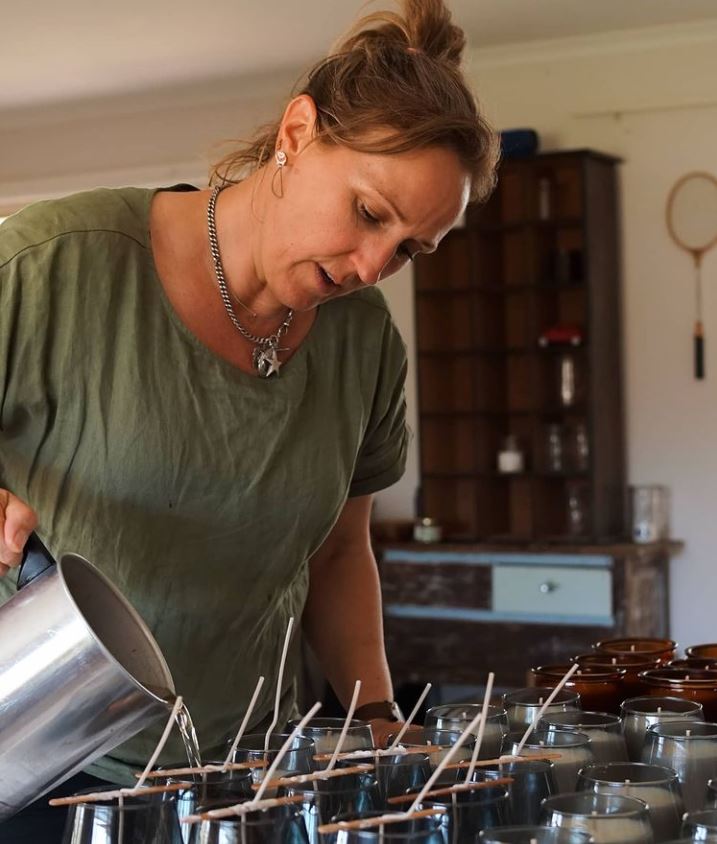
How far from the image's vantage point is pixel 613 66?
4777 mm

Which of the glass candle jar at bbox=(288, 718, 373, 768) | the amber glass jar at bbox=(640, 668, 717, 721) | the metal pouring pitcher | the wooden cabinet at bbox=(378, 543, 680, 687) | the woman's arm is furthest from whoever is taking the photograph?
the wooden cabinet at bbox=(378, 543, 680, 687)

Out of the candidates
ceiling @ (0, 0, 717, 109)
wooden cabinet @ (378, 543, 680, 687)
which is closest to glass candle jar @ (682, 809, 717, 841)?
wooden cabinet @ (378, 543, 680, 687)

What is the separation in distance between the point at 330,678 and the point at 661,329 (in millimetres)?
3218

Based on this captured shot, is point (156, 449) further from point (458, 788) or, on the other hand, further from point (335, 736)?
point (458, 788)

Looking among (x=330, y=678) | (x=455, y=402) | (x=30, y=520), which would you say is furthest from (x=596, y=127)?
(x=30, y=520)

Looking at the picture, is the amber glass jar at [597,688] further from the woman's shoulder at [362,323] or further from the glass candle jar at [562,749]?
the woman's shoulder at [362,323]

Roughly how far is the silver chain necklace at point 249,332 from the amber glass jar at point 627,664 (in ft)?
1.68

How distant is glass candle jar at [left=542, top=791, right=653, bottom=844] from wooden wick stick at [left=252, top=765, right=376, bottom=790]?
0.18 m

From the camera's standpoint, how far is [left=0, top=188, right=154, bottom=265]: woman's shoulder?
4.54 ft

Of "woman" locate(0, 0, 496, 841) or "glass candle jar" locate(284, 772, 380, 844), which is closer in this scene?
"glass candle jar" locate(284, 772, 380, 844)

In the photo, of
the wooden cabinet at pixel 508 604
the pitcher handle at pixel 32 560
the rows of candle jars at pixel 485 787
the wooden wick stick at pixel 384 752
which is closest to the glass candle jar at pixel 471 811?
the rows of candle jars at pixel 485 787

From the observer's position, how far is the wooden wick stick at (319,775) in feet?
3.33

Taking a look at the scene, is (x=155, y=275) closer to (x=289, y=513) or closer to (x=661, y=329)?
(x=289, y=513)

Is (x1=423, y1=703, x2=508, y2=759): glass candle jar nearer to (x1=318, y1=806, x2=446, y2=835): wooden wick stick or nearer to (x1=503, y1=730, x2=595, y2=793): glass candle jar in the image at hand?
(x1=503, y1=730, x2=595, y2=793): glass candle jar
